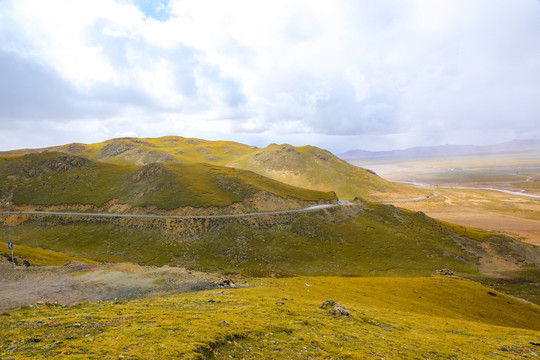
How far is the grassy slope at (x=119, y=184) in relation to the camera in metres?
122

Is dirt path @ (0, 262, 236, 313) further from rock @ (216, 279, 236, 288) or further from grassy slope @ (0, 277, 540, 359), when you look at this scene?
grassy slope @ (0, 277, 540, 359)

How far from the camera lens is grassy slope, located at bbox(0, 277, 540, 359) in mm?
17547

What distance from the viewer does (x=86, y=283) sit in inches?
1634

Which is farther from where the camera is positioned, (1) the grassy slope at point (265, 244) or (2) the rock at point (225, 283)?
(1) the grassy slope at point (265, 244)

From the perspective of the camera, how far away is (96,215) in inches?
4353

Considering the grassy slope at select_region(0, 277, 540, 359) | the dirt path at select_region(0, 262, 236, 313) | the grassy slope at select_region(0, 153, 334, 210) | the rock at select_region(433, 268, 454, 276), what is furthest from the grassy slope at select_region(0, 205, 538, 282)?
the grassy slope at select_region(0, 277, 540, 359)

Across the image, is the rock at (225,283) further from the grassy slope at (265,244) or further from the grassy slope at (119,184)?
the grassy slope at (119,184)

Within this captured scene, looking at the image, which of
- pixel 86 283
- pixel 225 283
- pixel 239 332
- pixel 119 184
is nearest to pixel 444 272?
pixel 225 283

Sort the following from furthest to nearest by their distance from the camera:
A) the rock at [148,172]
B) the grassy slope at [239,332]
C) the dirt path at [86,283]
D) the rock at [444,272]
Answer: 1. the rock at [148,172]
2. the rock at [444,272]
3. the dirt path at [86,283]
4. the grassy slope at [239,332]

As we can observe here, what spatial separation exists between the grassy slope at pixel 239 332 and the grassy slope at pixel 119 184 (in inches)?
3366

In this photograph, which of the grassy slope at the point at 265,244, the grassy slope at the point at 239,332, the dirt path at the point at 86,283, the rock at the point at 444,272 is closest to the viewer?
the grassy slope at the point at 239,332

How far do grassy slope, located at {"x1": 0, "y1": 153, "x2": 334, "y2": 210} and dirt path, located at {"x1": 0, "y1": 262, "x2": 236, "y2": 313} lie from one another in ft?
210

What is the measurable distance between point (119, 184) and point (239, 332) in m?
140

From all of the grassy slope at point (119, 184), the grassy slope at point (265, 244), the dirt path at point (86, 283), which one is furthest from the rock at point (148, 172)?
the dirt path at point (86, 283)
